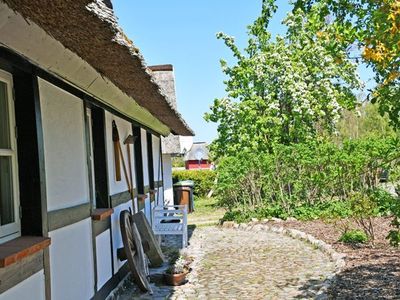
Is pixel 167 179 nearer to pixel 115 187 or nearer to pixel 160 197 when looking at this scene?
pixel 160 197

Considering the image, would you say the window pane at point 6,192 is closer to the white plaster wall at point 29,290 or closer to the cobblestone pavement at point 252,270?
the white plaster wall at point 29,290

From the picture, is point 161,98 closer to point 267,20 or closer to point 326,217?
point 267,20

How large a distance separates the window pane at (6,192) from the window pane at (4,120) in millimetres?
110

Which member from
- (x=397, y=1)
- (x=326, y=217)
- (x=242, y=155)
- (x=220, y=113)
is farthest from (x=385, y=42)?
(x=220, y=113)

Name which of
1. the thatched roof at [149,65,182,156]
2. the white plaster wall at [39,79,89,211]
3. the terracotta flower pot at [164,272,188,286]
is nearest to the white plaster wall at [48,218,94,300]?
the white plaster wall at [39,79,89,211]

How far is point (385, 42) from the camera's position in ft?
12.0

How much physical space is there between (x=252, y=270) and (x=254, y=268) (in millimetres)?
152

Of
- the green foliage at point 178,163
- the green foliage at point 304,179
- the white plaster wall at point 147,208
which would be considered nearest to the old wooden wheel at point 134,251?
the white plaster wall at point 147,208

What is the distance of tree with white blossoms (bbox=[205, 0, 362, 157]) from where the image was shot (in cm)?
1855

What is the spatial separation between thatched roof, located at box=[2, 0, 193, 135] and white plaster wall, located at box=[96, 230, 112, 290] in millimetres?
1895

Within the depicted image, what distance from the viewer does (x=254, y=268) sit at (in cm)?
765

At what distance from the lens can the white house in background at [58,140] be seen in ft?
10.2

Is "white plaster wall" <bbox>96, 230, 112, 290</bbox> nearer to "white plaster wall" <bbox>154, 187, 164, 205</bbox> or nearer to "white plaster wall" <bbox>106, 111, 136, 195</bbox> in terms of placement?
"white plaster wall" <bbox>106, 111, 136, 195</bbox>

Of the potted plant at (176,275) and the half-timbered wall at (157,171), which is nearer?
the potted plant at (176,275)
